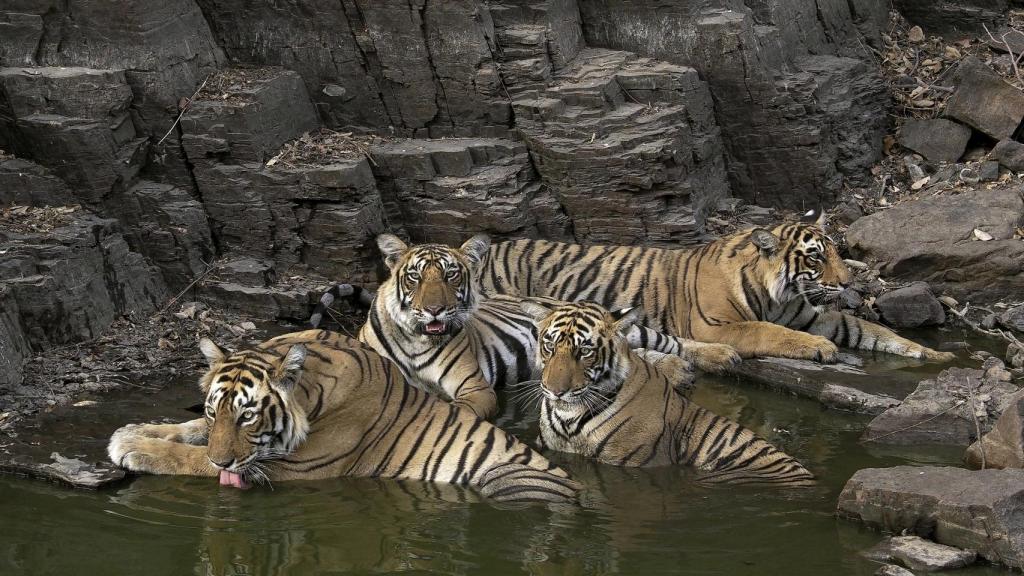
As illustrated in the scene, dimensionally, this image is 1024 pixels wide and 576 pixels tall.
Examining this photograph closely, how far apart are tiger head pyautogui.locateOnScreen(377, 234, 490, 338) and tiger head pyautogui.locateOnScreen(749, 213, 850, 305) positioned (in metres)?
2.01

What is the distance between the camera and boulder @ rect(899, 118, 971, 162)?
1018 cm

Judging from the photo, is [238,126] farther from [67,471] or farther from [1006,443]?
[1006,443]

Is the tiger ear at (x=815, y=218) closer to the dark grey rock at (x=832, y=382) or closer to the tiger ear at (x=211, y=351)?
the dark grey rock at (x=832, y=382)

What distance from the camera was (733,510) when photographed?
5.85 m

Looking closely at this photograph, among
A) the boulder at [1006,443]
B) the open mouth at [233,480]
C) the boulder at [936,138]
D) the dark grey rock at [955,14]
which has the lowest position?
the open mouth at [233,480]

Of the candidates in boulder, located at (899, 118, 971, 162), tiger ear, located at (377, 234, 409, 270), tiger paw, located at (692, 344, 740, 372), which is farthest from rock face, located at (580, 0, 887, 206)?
tiger ear, located at (377, 234, 409, 270)

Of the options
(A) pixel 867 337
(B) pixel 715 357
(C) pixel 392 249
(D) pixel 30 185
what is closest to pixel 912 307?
(A) pixel 867 337

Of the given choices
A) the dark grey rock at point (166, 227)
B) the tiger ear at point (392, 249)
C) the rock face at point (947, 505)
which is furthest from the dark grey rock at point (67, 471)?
the rock face at point (947, 505)

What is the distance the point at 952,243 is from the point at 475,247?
3567mm

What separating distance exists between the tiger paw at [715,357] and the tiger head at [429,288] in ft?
5.00

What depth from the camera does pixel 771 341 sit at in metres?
8.06

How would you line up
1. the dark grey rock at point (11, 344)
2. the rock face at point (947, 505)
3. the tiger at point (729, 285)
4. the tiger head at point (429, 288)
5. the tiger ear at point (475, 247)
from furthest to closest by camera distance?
the tiger at point (729, 285) → the tiger ear at point (475, 247) → the tiger head at point (429, 288) → the dark grey rock at point (11, 344) → the rock face at point (947, 505)

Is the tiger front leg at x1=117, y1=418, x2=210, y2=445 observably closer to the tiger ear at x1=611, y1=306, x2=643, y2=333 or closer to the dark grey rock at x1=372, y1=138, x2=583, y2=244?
the tiger ear at x1=611, y1=306, x2=643, y2=333

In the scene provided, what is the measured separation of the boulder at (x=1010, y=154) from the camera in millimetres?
9734
